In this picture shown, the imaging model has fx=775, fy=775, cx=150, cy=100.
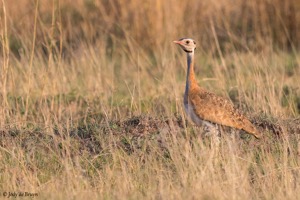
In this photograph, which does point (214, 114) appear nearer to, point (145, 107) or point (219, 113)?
point (219, 113)

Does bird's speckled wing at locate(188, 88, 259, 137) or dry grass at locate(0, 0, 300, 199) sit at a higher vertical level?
bird's speckled wing at locate(188, 88, 259, 137)

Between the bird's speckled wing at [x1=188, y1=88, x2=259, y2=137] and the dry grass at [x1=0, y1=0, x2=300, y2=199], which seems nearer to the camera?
the dry grass at [x1=0, y1=0, x2=300, y2=199]

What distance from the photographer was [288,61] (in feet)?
35.9

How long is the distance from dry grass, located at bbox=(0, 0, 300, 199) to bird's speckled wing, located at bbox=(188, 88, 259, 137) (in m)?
0.15

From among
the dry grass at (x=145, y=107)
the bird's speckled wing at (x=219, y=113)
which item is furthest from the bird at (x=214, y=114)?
the dry grass at (x=145, y=107)

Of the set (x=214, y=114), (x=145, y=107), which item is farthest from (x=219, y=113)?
(x=145, y=107)

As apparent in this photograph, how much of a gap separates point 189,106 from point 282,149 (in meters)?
0.90

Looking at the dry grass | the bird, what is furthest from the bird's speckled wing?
the dry grass

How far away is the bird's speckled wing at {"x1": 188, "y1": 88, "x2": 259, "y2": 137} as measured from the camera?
6637 mm

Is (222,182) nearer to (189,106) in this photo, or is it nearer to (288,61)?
(189,106)

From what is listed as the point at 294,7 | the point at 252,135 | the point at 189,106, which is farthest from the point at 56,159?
the point at 294,7

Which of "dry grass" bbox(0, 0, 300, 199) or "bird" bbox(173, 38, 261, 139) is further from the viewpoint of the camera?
"bird" bbox(173, 38, 261, 139)

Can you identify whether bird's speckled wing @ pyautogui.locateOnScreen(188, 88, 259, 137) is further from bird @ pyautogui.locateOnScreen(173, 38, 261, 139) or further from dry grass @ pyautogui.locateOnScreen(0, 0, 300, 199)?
dry grass @ pyautogui.locateOnScreen(0, 0, 300, 199)

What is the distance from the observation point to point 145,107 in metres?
8.53
